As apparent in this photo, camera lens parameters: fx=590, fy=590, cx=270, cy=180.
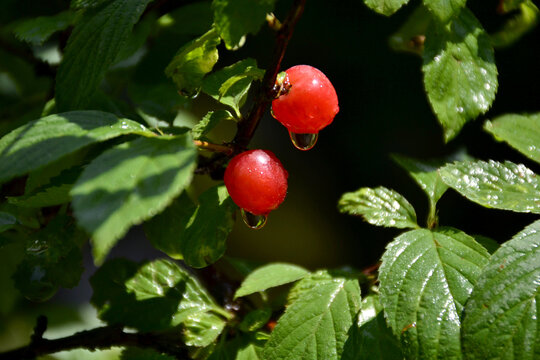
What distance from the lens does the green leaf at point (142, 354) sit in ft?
2.96

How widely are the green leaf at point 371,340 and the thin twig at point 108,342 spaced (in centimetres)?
29

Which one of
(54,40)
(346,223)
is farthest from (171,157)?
(346,223)

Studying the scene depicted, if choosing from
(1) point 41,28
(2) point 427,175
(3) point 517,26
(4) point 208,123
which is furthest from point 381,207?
(1) point 41,28

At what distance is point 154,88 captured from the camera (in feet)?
3.94

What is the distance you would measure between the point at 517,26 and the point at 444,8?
51 cm

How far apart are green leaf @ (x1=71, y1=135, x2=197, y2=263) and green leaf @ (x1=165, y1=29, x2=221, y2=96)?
0.21m

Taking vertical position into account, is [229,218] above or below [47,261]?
above

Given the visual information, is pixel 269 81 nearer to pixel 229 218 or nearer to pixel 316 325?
pixel 229 218

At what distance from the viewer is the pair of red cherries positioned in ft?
2.51

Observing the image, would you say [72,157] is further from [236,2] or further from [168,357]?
[236,2]

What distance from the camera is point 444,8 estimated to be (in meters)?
0.80

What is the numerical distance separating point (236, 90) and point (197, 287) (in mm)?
388

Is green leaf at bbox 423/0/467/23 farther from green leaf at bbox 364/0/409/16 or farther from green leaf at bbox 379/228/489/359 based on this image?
green leaf at bbox 379/228/489/359

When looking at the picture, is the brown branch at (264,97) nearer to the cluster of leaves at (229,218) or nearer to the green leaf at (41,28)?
the cluster of leaves at (229,218)
